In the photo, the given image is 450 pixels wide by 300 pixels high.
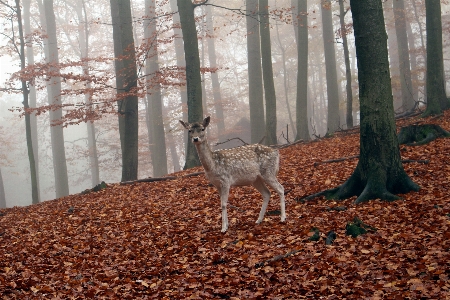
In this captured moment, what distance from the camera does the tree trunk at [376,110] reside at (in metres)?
8.52

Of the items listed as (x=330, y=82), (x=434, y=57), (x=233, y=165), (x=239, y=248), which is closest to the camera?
(x=239, y=248)

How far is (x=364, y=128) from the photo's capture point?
8719 mm

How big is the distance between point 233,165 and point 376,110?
277cm

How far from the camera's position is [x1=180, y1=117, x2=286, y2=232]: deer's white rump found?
8.00m

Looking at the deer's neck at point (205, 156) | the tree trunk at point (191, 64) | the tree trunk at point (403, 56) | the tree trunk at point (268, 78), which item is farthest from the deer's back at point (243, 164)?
the tree trunk at point (403, 56)

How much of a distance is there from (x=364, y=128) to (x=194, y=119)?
7.50 m

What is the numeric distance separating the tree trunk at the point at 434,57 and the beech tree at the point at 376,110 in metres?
8.98

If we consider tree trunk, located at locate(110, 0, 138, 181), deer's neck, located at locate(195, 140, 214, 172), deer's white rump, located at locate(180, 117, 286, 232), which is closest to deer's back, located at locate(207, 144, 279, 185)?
deer's white rump, located at locate(180, 117, 286, 232)

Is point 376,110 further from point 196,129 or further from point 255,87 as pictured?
point 255,87

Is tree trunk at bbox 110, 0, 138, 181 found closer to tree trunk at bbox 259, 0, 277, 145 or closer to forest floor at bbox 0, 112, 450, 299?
forest floor at bbox 0, 112, 450, 299

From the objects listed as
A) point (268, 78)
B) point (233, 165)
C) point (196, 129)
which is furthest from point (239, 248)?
point (268, 78)

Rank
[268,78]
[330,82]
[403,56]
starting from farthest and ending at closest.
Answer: [403,56]
[330,82]
[268,78]

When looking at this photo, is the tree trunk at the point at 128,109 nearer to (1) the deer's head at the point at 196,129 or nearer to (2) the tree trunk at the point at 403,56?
(1) the deer's head at the point at 196,129

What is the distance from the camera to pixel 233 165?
8117 millimetres
